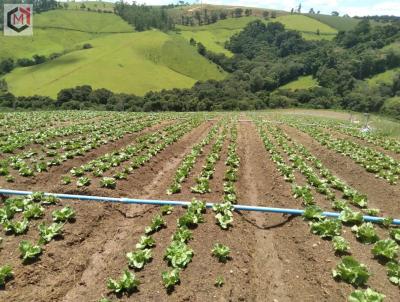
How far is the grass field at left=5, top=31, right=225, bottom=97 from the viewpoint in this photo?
113812 millimetres

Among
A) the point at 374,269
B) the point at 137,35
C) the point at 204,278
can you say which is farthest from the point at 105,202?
the point at 137,35

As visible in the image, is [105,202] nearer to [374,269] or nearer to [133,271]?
[133,271]

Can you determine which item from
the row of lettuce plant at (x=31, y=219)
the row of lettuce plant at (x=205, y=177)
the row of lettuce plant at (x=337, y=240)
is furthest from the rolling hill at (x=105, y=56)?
the row of lettuce plant at (x=337, y=240)

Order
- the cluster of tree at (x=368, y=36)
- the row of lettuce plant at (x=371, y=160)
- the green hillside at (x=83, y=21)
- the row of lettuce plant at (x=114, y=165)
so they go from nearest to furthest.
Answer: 1. the row of lettuce plant at (x=114, y=165)
2. the row of lettuce plant at (x=371, y=160)
3. the cluster of tree at (x=368, y=36)
4. the green hillside at (x=83, y=21)

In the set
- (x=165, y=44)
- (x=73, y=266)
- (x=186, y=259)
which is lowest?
(x=73, y=266)

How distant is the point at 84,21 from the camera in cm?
18062

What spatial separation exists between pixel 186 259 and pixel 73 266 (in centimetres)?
272

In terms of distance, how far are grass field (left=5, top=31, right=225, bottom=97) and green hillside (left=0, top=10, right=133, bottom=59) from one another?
11717 millimetres

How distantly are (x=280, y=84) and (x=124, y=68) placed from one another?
183 ft

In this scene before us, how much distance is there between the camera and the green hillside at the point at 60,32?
141m

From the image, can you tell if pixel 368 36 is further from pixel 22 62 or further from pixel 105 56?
pixel 22 62

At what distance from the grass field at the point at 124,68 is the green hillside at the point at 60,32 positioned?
1172 centimetres

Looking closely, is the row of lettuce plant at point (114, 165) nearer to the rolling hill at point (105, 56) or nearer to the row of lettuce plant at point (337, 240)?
the row of lettuce plant at point (337, 240)

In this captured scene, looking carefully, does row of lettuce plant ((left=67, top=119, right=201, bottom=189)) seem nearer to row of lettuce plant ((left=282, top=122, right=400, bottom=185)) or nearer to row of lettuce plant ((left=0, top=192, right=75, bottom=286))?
row of lettuce plant ((left=0, top=192, right=75, bottom=286))
